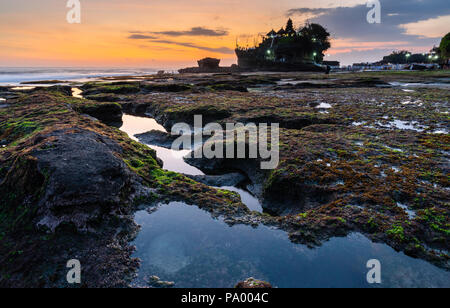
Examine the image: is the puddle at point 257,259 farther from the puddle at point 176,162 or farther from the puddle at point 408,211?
the puddle at point 176,162

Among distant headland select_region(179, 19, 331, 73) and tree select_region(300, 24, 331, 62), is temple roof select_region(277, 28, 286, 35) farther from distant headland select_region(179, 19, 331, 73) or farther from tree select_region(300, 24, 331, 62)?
tree select_region(300, 24, 331, 62)

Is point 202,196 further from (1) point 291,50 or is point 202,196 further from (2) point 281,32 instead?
(2) point 281,32

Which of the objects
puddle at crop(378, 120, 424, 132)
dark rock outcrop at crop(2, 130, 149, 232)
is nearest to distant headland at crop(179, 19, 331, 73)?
puddle at crop(378, 120, 424, 132)

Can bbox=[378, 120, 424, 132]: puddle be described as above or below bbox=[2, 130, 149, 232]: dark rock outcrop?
above

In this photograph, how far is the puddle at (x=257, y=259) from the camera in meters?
4.64

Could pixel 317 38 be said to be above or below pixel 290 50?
above

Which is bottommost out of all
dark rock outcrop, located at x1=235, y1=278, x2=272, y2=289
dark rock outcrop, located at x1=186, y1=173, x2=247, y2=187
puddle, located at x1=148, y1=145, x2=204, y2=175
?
dark rock outcrop, located at x1=235, y1=278, x2=272, y2=289

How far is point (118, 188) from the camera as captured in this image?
6.59 metres

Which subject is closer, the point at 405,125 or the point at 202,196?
the point at 202,196

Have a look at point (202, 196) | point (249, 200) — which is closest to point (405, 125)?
point (249, 200)

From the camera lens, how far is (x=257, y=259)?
5.20 m

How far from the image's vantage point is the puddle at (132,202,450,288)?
4.64 meters

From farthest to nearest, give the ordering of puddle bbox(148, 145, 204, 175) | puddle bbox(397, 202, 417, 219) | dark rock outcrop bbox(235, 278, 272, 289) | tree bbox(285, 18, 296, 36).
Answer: tree bbox(285, 18, 296, 36) < puddle bbox(148, 145, 204, 175) < puddle bbox(397, 202, 417, 219) < dark rock outcrop bbox(235, 278, 272, 289)

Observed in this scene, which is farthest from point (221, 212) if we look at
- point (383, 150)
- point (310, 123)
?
point (310, 123)
